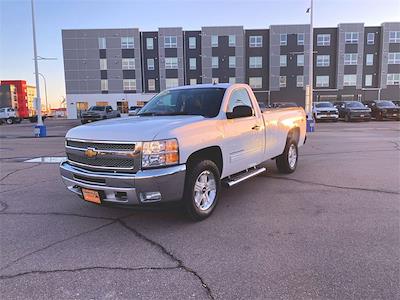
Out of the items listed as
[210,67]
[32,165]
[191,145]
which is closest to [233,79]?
[210,67]

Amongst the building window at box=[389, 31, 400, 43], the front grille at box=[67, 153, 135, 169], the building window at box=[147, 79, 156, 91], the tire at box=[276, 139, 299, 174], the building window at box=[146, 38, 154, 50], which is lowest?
the tire at box=[276, 139, 299, 174]

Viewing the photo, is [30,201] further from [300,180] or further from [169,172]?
[300,180]

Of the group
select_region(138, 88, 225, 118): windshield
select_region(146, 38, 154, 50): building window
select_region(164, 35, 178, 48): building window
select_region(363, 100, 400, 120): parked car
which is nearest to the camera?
select_region(138, 88, 225, 118): windshield

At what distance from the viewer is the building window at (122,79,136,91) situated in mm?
56656

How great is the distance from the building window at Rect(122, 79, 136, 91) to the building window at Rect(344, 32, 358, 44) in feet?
121

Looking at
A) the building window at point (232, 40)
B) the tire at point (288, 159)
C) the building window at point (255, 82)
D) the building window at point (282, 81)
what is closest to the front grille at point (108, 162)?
the tire at point (288, 159)

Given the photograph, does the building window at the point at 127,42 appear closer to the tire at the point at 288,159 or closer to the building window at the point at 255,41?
the building window at the point at 255,41

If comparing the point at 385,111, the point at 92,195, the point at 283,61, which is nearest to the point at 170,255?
the point at 92,195

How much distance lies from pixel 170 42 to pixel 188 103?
2105 inches

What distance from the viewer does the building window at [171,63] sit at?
56219mm

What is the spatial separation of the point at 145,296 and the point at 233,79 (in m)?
55.9

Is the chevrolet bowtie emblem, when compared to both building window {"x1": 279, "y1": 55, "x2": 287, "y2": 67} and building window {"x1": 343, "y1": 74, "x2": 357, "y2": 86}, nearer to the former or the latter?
building window {"x1": 279, "y1": 55, "x2": 287, "y2": 67}

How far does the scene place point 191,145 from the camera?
4.34 meters

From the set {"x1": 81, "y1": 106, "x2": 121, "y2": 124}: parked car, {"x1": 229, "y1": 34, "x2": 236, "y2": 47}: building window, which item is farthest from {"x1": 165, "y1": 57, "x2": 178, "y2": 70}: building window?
{"x1": 81, "y1": 106, "x2": 121, "y2": 124}: parked car
